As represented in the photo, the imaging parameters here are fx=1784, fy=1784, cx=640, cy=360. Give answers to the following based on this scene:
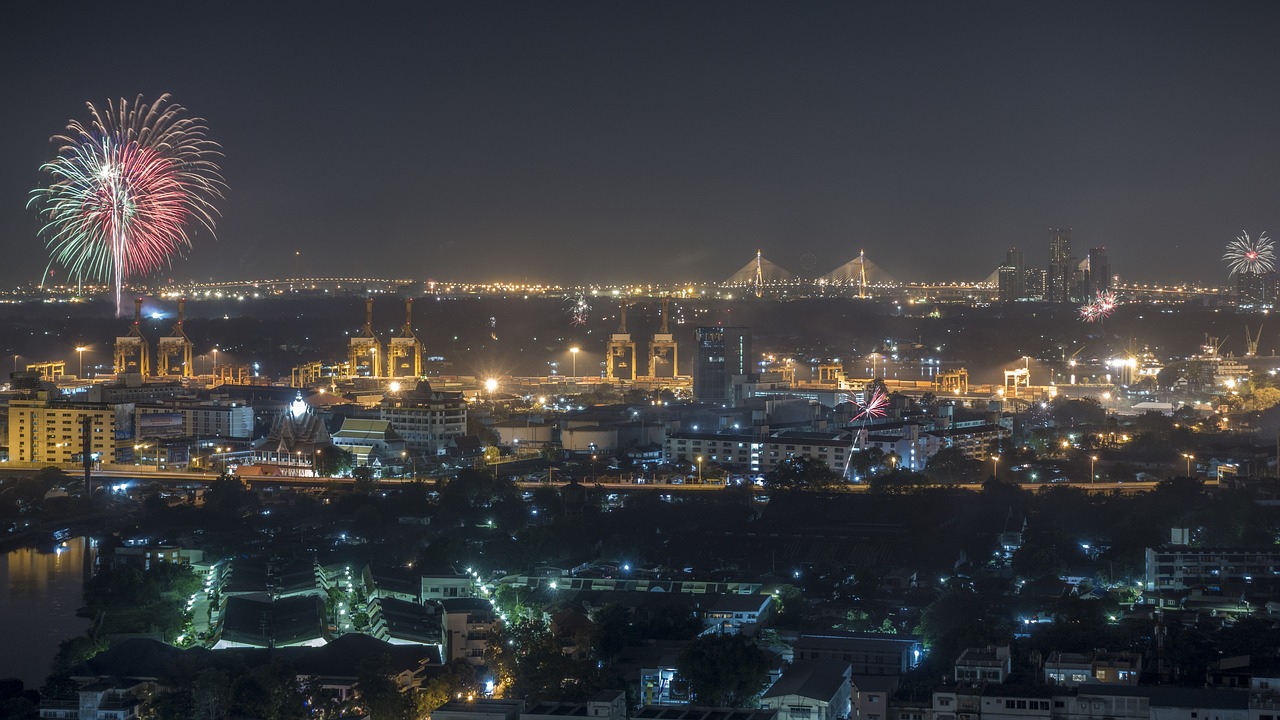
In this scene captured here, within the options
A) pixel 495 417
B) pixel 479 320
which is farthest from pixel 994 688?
pixel 479 320

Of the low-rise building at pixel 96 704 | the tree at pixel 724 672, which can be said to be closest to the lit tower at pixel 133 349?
the low-rise building at pixel 96 704

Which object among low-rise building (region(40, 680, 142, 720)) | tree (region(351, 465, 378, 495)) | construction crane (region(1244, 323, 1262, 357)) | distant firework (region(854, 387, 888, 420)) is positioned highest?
construction crane (region(1244, 323, 1262, 357))

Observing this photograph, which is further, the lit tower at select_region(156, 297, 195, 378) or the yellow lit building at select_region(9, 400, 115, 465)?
the lit tower at select_region(156, 297, 195, 378)

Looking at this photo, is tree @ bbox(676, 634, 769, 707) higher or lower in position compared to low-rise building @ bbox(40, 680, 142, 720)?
higher

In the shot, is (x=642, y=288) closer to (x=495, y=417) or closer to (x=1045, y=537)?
(x=495, y=417)

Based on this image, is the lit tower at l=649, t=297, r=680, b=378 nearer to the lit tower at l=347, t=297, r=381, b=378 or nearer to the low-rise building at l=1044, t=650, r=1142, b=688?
the lit tower at l=347, t=297, r=381, b=378

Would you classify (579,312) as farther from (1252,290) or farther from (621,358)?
(1252,290)

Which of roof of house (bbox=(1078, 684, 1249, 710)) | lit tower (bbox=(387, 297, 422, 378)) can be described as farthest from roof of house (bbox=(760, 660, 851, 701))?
lit tower (bbox=(387, 297, 422, 378))

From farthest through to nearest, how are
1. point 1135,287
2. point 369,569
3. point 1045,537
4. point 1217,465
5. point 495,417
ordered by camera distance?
point 1135,287 → point 495,417 → point 1217,465 → point 1045,537 → point 369,569
